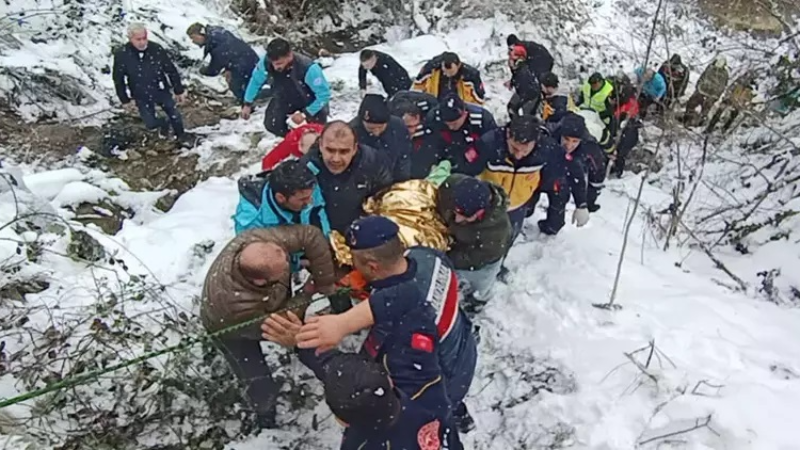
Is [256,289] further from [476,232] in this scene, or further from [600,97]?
[600,97]

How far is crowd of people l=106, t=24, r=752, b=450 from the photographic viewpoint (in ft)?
9.43

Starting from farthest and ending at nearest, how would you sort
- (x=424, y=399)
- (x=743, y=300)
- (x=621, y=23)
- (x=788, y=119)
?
(x=621, y=23), (x=788, y=119), (x=743, y=300), (x=424, y=399)

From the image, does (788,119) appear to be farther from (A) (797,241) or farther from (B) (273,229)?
(B) (273,229)

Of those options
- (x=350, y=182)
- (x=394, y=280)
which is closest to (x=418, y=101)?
(x=350, y=182)

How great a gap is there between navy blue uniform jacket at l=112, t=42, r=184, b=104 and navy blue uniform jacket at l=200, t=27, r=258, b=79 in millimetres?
537

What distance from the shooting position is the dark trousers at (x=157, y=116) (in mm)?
7531

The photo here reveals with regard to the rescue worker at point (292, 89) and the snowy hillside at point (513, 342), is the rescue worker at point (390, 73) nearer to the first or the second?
the rescue worker at point (292, 89)

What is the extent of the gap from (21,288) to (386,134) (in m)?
2.77

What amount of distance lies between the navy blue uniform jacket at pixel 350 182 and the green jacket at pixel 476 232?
0.48m

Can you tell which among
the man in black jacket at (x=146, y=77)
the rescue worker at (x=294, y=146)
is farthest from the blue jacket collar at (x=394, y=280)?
the man in black jacket at (x=146, y=77)

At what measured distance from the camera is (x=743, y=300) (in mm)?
5164

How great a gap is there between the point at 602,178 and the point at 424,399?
3.99 meters

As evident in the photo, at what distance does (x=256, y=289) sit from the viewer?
3443mm

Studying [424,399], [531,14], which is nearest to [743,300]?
[424,399]
